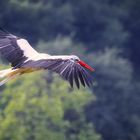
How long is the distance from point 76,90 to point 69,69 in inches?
876

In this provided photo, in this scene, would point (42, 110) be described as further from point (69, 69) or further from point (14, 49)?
point (69, 69)

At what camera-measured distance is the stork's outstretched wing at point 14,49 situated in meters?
12.7

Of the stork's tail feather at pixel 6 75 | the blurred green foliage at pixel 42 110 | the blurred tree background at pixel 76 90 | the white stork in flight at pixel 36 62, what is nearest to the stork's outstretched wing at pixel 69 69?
the white stork in flight at pixel 36 62

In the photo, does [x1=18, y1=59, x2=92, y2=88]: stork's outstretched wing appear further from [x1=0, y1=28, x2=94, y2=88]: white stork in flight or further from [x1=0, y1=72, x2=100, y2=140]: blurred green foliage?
[x1=0, y1=72, x2=100, y2=140]: blurred green foliage

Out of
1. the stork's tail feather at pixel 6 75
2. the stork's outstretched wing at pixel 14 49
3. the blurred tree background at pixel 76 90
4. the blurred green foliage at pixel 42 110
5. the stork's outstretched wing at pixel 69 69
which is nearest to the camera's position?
the stork's outstretched wing at pixel 69 69

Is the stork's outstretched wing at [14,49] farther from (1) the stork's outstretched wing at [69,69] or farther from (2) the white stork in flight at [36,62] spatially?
(1) the stork's outstretched wing at [69,69]

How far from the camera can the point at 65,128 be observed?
30.5 m

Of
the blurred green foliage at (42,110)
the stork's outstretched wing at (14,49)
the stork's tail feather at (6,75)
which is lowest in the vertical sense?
the stork's tail feather at (6,75)

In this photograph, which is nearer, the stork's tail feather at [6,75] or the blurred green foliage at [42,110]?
the stork's tail feather at [6,75]

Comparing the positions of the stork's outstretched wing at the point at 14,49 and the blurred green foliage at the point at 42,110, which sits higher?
the blurred green foliage at the point at 42,110

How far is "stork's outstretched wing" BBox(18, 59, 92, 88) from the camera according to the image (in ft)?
37.4

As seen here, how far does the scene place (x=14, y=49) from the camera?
513 inches

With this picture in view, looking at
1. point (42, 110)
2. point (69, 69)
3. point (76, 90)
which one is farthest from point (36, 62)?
point (76, 90)

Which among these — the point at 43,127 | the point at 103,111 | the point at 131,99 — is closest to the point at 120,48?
the point at 131,99
